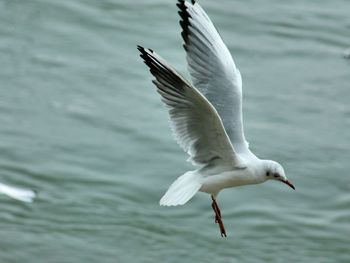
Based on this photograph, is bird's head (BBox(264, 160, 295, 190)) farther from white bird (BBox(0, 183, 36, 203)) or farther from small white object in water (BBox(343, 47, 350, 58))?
small white object in water (BBox(343, 47, 350, 58))

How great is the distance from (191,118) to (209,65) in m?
0.66

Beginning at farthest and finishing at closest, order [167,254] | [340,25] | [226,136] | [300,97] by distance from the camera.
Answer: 1. [340,25]
2. [300,97]
3. [167,254]
4. [226,136]

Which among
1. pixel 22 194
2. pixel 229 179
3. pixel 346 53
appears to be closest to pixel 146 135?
pixel 22 194

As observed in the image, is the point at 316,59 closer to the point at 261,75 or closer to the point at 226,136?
the point at 261,75

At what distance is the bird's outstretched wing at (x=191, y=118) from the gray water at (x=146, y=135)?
7.69 ft

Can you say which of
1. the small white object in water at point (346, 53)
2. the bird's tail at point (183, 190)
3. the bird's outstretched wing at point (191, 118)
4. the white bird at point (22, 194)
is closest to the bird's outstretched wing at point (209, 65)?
the bird's outstretched wing at point (191, 118)

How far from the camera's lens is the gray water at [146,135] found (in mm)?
8523

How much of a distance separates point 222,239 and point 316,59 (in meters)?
3.42

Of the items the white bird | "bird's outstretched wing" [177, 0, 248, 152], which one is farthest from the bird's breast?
the white bird

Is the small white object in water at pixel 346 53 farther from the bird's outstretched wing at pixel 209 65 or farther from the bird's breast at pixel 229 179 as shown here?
the bird's breast at pixel 229 179

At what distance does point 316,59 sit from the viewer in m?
11.5

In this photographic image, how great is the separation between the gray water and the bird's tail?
89.0 inches

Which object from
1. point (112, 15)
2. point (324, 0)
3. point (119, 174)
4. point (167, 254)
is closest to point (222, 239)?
point (167, 254)

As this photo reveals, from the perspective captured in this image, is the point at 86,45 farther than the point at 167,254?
Yes
